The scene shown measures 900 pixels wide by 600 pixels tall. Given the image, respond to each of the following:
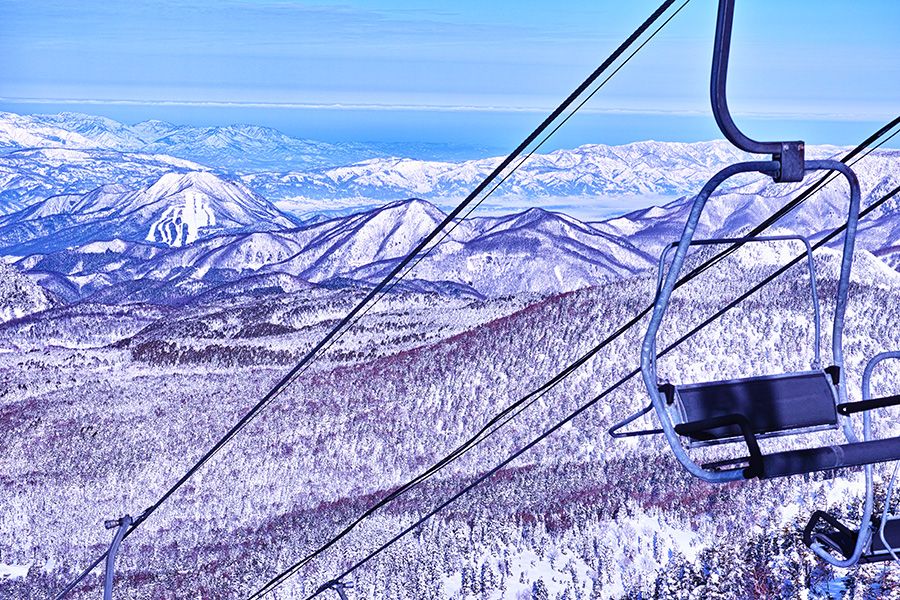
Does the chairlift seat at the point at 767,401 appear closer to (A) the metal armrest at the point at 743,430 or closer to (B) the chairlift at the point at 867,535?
(B) the chairlift at the point at 867,535

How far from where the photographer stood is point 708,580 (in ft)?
120

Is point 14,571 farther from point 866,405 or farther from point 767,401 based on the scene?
point 866,405

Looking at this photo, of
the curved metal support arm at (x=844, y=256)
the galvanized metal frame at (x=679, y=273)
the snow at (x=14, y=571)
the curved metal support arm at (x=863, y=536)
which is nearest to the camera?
the galvanized metal frame at (x=679, y=273)

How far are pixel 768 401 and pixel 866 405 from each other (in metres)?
0.61

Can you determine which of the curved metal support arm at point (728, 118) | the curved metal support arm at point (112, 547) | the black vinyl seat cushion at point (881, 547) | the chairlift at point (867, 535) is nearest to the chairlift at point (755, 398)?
the curved metal support arm at point (728, 118)

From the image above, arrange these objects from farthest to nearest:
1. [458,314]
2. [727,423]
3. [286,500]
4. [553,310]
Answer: [458,314]
[553,310]
[286,500]
[727,423]

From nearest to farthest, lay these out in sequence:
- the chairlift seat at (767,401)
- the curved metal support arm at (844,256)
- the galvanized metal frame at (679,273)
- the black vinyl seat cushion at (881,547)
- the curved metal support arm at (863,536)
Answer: the galvanized metal frame at (679,273) → the curved metal support arm at (844,256) → the chairlift seat at (767,401) → the curved metal support arm at (863,536) → the black vinyl seat cushion at (881,547)

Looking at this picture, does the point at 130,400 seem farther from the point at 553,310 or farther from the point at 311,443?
the point at 553,310

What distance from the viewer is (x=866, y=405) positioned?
624 cm

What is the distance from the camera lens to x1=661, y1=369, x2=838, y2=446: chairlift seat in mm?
6484

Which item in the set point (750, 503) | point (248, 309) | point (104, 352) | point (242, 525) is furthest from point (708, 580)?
point (248, 309)

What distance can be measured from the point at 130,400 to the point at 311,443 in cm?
2348

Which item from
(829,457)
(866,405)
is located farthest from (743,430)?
(866,405)

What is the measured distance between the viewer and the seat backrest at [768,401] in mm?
6512
